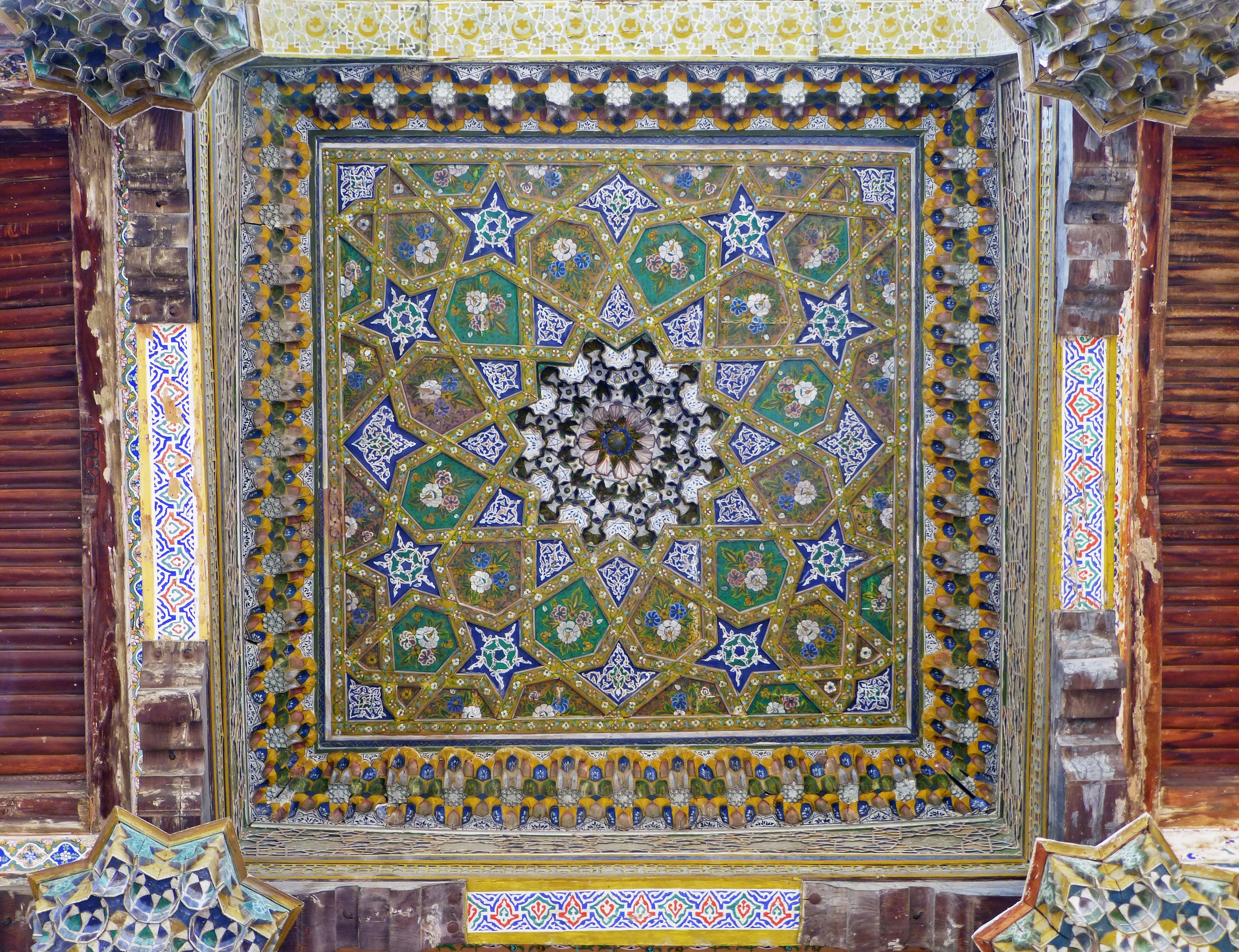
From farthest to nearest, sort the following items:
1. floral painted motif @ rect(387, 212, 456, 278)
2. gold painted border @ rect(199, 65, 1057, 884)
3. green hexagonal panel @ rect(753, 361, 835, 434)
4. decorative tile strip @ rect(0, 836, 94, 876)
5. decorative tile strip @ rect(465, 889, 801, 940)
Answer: green hexagonal panel @ rect(753, 361, 835, 434)
floral painted motif @ rect(387, 212, 456, 278)
decorative tile strip @ rect(0, 836, 94, 876)
decorative tile strip @ rect(465, 889, 801, 940)
gold painted border @ rect(199, 65, 1057, 884)

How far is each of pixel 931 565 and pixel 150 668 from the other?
311cm

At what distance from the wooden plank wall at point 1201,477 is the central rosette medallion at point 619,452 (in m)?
1.83

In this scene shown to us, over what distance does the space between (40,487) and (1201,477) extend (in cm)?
466

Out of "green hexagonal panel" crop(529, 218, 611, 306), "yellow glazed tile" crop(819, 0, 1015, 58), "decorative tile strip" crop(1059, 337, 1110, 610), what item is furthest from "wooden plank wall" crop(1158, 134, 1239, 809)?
"green hexagonal panel" crop(529, 218, 611, 306)

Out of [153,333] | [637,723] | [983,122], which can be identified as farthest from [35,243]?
[983,122]

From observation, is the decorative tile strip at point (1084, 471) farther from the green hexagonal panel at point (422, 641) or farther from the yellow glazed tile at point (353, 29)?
the yellow glazed tile at point (353, 29)

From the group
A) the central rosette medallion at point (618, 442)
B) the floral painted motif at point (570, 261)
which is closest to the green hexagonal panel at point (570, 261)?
the floral painted motif at point (570, 261)

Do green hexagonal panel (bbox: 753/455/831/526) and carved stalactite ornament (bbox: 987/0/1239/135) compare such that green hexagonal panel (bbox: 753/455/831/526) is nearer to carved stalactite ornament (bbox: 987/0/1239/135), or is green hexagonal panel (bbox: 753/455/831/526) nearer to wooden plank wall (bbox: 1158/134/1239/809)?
wooden plank wall (bbox: 1158/134/1239/809)

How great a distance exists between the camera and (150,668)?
3.14m

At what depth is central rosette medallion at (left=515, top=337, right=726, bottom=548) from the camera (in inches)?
145

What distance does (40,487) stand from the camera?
11.1 feet

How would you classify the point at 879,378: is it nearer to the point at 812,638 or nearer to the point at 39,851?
the point at 812,638

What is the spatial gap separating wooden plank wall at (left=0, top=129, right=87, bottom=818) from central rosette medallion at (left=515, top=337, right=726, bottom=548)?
181cm

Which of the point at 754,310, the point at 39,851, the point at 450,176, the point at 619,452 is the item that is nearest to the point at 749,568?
the point at 619,452
